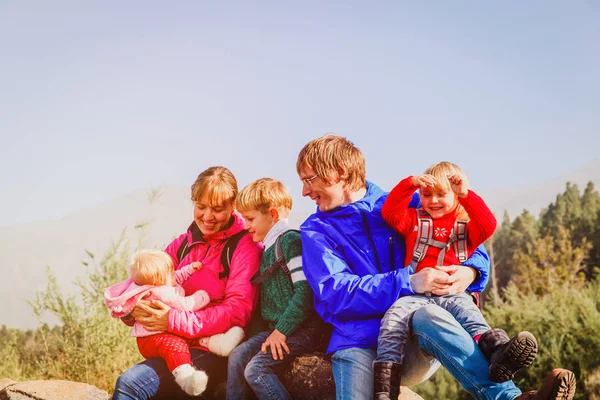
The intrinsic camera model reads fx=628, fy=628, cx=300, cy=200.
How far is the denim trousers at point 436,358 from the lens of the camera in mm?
3229

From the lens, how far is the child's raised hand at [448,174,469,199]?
3717mm

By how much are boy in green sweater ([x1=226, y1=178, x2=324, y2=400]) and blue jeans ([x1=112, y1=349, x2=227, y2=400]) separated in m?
0.20

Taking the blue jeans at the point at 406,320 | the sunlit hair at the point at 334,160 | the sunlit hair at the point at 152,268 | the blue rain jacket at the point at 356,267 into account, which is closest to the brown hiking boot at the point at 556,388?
the blue jeans at the point at 406,320

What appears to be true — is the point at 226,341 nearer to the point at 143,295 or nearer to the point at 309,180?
the point at 143,295

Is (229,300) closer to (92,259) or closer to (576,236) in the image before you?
(92,259)

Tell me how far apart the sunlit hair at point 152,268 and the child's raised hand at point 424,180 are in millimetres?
1747

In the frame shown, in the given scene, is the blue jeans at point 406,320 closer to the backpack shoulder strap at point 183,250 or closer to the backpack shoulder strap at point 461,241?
the backpack shoulder strap at point 461,241

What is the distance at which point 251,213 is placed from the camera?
4246 millimetres

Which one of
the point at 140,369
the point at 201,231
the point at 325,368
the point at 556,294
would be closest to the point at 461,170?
the point at 325,368

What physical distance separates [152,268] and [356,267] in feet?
4.54

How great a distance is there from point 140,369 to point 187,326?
1.44ft

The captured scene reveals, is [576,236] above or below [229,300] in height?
below

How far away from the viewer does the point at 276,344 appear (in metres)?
3.85

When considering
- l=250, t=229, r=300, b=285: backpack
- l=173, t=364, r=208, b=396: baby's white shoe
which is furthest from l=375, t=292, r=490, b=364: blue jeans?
l=173, t=364, r=208, b=396: baby's white shoe
